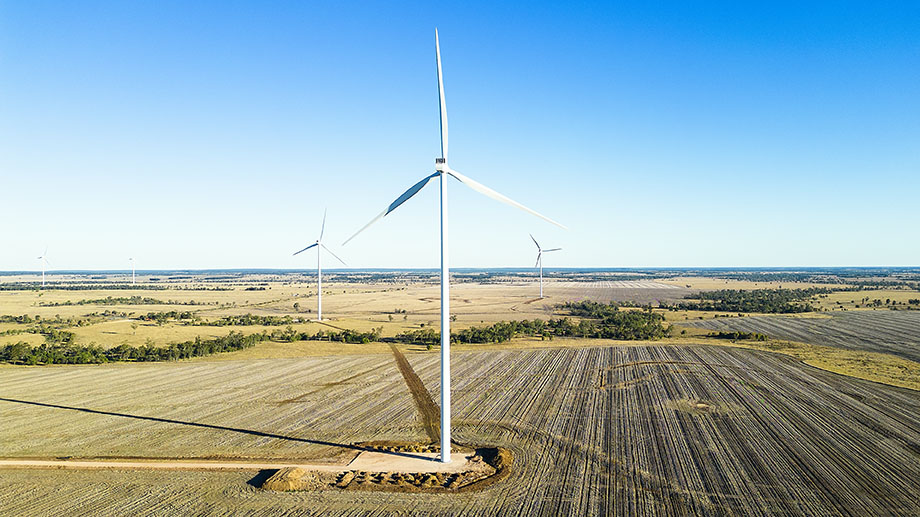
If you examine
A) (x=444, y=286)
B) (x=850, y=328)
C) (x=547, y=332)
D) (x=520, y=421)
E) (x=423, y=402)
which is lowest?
(x=423, y=402)

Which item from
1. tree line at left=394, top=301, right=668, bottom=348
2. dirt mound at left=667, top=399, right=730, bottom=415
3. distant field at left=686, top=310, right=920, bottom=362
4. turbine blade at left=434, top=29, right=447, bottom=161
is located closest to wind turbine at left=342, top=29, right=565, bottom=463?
turbine blade at left=434, top=29, right=447, bottom=161

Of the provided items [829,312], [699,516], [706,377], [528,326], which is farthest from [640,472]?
[829,312]

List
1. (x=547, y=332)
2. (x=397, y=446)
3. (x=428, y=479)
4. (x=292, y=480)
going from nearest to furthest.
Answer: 1. (x=292, y=480)
2. (x=428, y=479)
3. (x=397, y=446)
4. (x=547, y=332)

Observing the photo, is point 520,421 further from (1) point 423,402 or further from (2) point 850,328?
(2) point 850,328

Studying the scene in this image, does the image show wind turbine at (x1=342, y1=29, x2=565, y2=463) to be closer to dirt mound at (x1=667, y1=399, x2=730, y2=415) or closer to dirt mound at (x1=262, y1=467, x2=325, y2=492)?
dirt mound at (x1=262, y1=467, x2=325, y2=492)

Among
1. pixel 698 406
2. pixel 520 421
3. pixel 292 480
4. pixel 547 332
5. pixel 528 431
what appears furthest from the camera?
pixel 547 332

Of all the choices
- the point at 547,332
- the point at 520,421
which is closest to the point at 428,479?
the point at 520,421
